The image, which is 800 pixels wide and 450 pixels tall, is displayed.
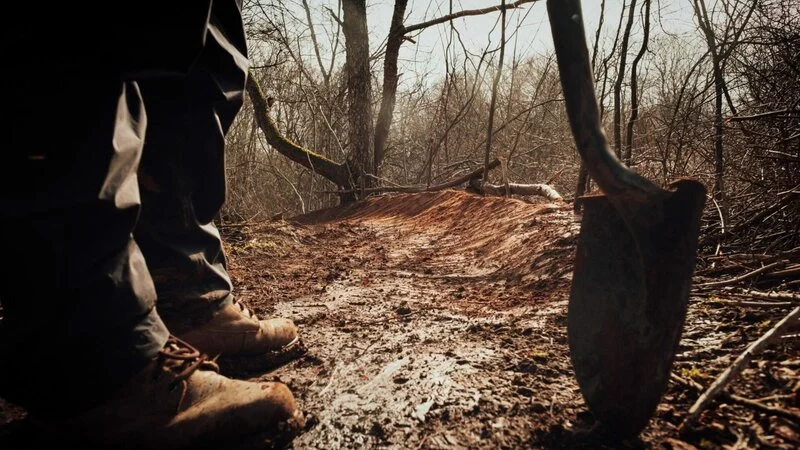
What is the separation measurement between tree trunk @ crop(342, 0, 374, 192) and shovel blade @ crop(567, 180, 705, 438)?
724 cm

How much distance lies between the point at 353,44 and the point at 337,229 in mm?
4558

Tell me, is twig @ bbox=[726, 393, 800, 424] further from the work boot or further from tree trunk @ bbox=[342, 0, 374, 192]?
tree trunk @ bbox=[342, 0, 374, 192]

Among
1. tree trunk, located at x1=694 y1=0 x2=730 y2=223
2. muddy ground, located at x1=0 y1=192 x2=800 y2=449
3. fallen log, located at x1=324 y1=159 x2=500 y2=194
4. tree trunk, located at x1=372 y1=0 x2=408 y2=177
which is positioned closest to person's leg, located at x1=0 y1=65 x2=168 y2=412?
muddy ground, located at x1=0 y1=192 x2=800 y2=449

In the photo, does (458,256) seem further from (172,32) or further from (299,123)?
(299,123)

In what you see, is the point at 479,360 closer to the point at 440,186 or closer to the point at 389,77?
the point at 440,186

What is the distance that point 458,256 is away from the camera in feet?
10.9

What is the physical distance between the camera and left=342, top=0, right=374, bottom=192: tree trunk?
8281mm

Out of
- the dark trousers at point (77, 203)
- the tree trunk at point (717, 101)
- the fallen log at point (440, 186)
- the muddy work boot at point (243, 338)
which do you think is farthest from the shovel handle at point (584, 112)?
the fallen log at point (440, 186)

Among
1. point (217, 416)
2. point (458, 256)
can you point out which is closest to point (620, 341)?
point (217, 416)

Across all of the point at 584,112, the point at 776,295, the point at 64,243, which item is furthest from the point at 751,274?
the point at 64,243

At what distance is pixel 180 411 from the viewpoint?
997mm

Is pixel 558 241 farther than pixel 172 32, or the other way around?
pixel 558 241

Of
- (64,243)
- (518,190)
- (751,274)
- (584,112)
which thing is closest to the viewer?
(64,243)

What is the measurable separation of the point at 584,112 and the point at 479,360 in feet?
2.51
